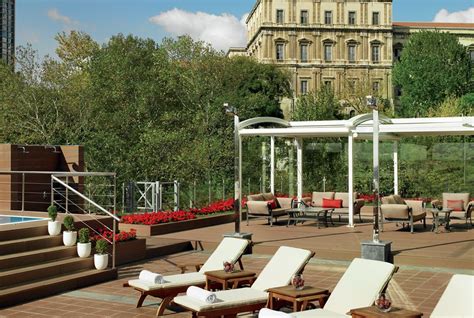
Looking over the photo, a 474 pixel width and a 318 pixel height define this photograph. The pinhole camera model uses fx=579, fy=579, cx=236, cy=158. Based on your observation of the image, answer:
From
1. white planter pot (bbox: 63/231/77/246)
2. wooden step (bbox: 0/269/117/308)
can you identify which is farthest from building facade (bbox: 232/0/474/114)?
wooden step (bbox: 0/269/117/308)

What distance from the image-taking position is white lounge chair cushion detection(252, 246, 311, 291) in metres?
7.09

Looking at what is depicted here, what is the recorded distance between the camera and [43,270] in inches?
336

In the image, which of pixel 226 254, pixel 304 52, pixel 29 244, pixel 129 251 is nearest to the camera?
pixel 226 254

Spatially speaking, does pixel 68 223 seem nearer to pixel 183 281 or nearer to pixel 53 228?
pixel 53 228

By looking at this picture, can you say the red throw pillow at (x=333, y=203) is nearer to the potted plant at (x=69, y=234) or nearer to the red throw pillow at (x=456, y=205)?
the red throw pillow at (x=456, y=205)

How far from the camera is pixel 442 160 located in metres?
18.8

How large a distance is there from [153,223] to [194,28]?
77.7ft

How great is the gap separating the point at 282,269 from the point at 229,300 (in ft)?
3.76

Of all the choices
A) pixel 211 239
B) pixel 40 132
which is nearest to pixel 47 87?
pixel 40 132

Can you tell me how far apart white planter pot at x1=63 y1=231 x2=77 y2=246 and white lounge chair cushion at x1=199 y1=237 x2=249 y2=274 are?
102 inches

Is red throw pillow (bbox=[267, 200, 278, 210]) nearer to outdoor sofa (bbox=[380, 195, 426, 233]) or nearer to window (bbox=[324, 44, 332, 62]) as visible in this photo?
outdoor sofa (bbox=[380, 195, 426, 233])

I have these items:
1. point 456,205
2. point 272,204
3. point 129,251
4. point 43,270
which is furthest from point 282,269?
point 456,205

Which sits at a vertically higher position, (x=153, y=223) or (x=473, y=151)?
(x=473, y=151)

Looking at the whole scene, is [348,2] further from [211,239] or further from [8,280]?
[8,280]
